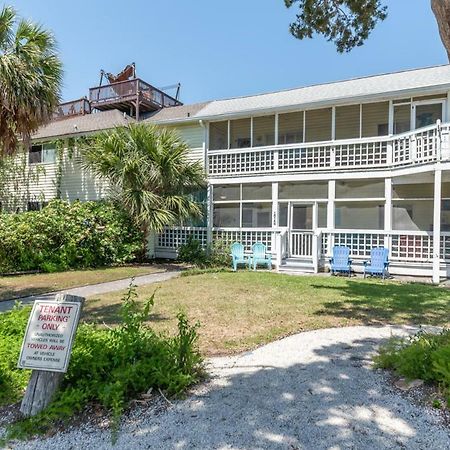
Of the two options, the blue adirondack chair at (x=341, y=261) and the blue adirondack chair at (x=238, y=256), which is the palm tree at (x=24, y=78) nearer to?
the blue adirondack chair at (x=238, y=256)

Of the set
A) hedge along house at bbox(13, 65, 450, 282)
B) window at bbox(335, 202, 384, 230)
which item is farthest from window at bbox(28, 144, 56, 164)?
window at bbox(335, 202, 384, 230)

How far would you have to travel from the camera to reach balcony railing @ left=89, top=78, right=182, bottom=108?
67.1ft

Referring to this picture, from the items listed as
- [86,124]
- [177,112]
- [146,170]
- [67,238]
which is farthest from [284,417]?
[86,124]

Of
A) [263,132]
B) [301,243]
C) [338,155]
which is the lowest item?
[301,243]

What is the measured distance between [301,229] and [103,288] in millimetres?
8506

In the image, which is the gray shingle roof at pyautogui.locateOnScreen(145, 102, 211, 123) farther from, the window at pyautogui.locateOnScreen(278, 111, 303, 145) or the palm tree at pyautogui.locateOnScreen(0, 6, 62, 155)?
the palm tree at pyautogui.locateOnScreen(0, 6, 62, 155)

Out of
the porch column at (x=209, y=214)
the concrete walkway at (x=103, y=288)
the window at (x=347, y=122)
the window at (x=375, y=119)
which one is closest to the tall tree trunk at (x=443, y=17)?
the concrete walkway at (x=103, y=288)

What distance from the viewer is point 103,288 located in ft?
32.1

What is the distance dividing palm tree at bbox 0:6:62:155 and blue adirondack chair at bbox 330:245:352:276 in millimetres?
10125

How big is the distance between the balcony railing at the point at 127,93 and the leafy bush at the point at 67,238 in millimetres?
8157

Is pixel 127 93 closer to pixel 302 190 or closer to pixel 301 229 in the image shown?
pixel 302 190

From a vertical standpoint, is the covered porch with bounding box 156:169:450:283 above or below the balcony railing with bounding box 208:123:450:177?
below

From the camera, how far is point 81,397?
323 centimetres

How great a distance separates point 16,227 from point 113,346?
10.7 metres
